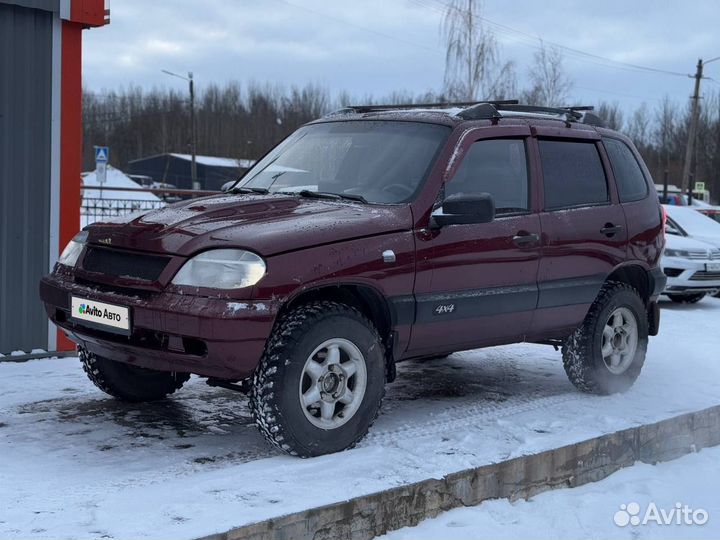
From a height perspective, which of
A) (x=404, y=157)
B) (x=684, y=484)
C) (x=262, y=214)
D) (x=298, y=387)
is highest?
(x=404, y=157)

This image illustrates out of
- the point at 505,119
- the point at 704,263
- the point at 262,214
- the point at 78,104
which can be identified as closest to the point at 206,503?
the point at 262,214

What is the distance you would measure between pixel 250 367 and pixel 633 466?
2.57 meters

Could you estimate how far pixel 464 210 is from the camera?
488cm

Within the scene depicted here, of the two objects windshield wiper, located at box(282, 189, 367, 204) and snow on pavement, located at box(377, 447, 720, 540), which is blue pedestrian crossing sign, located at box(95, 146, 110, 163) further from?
snow on pavement, located at box(377, 447, 720, 540)

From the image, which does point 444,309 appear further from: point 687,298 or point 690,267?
point 687,298

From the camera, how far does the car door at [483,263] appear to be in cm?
504

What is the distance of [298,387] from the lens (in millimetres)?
4395

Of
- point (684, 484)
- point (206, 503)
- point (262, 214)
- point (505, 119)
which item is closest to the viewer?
point (206, 503)

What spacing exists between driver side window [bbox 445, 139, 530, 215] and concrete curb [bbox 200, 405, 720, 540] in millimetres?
1535

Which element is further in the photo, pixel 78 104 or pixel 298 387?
pixel 78 104

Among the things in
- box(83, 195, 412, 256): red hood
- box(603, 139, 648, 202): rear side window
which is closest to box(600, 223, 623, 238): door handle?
box(603, 139, 648, 202): rear side window

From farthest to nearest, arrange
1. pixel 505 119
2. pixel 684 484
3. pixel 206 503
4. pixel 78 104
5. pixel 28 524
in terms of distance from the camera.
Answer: pixel 78 104 < pixel 505 119 < pixel 684 484 < pixel 206 503 < pixel 28 524

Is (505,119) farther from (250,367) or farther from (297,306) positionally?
(250,367)

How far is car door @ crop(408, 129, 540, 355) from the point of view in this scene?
5039 millimetres
